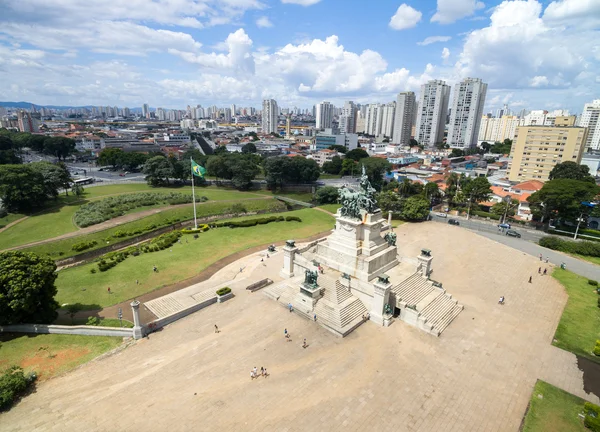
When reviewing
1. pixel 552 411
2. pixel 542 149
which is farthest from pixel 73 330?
pixel 542 149

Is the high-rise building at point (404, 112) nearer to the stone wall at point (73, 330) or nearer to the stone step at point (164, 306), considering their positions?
the stone step at point (164, 306)

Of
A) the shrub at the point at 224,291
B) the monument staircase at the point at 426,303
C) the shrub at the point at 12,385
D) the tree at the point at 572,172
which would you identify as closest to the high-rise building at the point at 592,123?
the tree at the point at 572,172

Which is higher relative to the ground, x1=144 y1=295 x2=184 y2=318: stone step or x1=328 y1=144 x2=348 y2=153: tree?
x1=328 y1=144 x2=348 y2=153: tree

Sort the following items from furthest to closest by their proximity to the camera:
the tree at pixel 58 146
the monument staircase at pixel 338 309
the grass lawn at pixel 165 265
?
the tree at pixel 58 146, the grass lawn at pixel 165 265, the monument staircase at pixel 338 309

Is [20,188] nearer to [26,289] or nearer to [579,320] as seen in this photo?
[26,289]

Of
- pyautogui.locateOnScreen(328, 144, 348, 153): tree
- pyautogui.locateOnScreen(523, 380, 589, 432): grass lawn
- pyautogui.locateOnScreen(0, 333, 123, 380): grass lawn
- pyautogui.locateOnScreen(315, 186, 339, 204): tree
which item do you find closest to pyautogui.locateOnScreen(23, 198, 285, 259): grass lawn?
pyautogui.locateOnScreen(315, 186, 339, 204): tree

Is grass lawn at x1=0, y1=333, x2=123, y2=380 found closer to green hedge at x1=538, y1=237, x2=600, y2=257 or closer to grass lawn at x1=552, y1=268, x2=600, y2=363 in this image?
grass lawn at x1=552, y1=268, x2=600, y2=363
